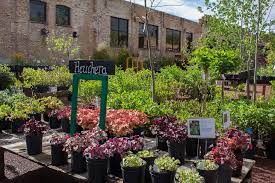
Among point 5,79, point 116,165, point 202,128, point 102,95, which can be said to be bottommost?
point 116,165

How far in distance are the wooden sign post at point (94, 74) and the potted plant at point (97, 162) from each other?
2.39 feet

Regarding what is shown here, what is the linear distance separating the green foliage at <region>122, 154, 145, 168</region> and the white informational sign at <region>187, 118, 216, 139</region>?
80 centimetres

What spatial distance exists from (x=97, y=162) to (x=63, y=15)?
17.0m

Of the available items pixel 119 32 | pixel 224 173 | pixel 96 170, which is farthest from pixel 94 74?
pixel 119 32

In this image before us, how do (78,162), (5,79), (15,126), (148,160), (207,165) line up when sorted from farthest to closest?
1. (5,79)
2. (15,126)
3. (78,162)
4. (148,160)
5. (207,165)

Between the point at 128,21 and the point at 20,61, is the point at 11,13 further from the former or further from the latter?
the point at 128,21

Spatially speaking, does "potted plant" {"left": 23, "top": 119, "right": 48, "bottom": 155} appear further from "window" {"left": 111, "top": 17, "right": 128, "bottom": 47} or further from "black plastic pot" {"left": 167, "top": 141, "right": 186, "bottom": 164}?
"window" {"left": 111, "top": 17, "right": 128, "bottom": 47}

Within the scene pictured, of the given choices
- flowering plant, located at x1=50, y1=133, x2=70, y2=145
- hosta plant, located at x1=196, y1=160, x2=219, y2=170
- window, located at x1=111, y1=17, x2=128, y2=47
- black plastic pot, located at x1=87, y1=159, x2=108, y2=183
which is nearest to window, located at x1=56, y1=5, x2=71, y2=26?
window, located at x1=111, y1=17, x2=128, y2=47

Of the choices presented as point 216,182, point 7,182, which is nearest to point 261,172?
point 216,182

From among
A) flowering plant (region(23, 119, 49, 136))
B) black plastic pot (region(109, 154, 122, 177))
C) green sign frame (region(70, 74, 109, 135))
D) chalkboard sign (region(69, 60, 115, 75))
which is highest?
chalkboard sign (region(69, 60, 115, 75))

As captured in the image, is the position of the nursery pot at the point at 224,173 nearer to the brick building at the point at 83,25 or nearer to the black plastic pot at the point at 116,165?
the black plastic pot at the point at 116,165

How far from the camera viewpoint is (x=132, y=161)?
10.0 ft

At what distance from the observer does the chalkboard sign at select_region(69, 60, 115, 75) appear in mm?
3877

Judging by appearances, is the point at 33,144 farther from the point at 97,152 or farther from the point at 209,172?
the point at 209,172
